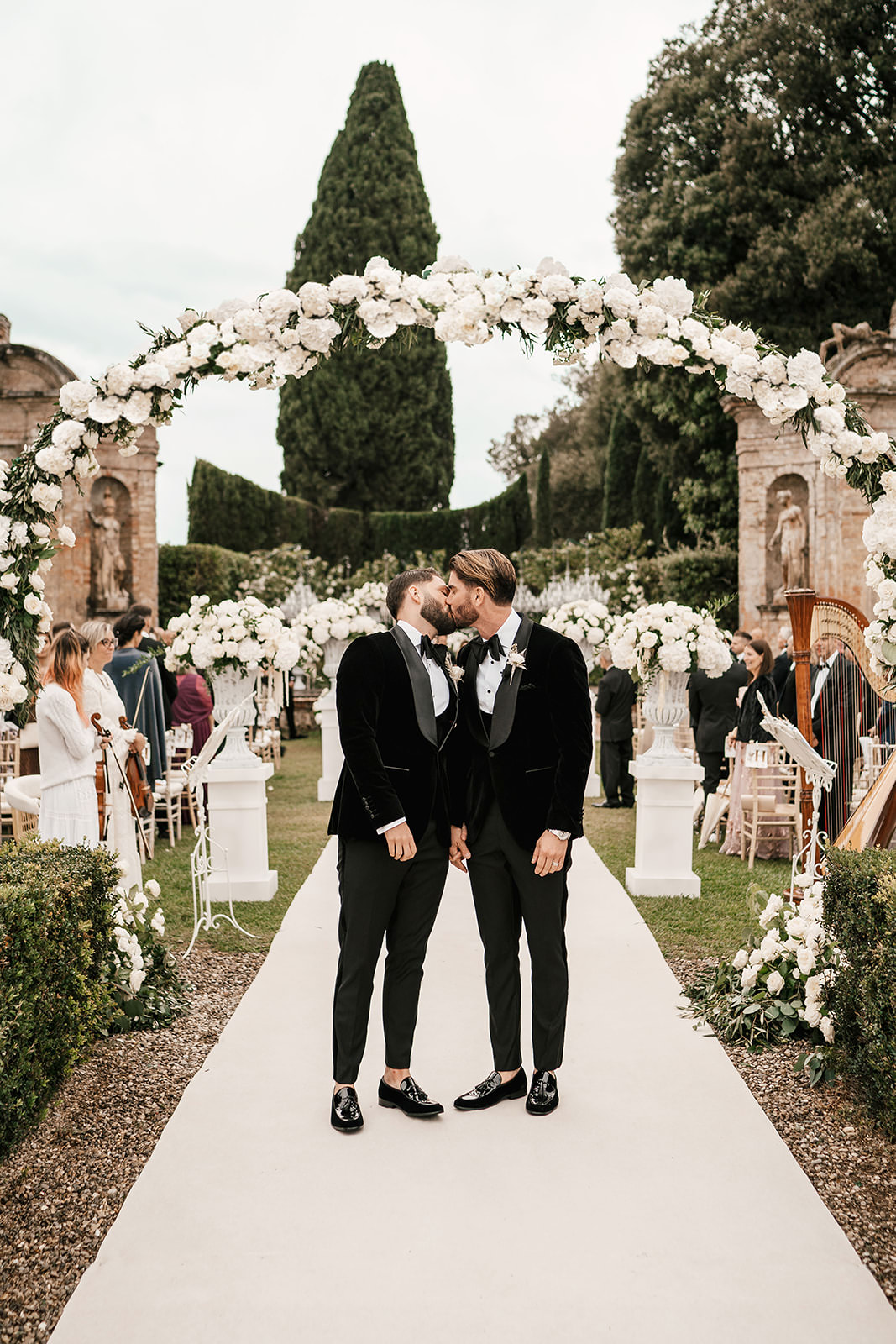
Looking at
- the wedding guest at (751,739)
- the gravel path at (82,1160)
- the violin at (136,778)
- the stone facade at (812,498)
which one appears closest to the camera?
the gravel path at (82,1160)

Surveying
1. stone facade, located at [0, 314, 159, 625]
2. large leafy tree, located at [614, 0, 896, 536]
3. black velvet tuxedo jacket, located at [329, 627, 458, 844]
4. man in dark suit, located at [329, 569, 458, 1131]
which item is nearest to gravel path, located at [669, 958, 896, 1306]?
man in dark suit, located at [329, 569, 458, 1131]

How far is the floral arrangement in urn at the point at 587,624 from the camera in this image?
11055 millimetres

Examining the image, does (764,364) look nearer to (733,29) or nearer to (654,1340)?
(654,1340)

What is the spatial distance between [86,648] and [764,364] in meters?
3.49

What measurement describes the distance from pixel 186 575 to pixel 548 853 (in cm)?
1934

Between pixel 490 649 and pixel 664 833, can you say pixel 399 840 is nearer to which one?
pixel 490 649

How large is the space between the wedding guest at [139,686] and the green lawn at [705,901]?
3898 mm

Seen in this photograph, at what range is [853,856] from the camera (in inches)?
146

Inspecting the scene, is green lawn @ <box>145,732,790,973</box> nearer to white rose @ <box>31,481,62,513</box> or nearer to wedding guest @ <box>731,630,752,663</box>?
wedding guest @ <box>731,630,752,663</box>

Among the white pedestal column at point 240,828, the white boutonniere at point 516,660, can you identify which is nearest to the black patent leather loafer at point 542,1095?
the white boutonniere at point 516,660

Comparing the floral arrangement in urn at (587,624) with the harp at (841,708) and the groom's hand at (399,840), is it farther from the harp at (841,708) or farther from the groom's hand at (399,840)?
the groom's hand at (399,840)

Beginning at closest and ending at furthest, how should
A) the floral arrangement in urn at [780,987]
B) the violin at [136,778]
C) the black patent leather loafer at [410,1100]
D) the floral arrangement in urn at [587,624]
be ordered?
the black patent leather loafer at [410,1100], the floral arrangement in urn at [780,987], the violin at [136,778], the floral arrangement in urn at [587,624]

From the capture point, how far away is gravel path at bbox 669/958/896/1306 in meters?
2.90

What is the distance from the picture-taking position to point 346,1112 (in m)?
3.43
